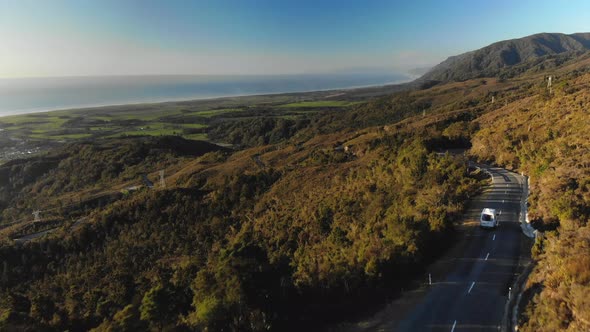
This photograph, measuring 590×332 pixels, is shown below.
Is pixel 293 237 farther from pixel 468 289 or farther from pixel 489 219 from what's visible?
pixel 468 289

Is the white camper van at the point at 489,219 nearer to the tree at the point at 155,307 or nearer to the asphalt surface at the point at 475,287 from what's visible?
the asphalt surface at the point at 475,287

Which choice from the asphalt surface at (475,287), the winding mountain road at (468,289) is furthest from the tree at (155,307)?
the asphalt surface at (475,287)

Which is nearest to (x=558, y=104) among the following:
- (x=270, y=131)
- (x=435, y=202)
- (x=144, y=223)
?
(x=435, y=202)

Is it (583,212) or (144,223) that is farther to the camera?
(144,223)

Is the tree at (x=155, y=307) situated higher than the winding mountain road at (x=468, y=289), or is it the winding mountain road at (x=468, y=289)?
the tree at (x=155, y=307)

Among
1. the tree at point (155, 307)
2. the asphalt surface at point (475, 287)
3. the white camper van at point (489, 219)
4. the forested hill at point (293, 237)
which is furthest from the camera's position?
the white camper van at point (489, 219)

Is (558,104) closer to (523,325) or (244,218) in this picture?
(244,218)

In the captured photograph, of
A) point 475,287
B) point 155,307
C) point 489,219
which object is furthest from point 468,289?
point 155,307

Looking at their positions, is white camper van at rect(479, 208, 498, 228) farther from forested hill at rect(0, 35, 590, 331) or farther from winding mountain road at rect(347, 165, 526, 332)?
forested hill at rect(0, 35, 590, 331)
